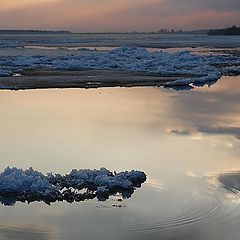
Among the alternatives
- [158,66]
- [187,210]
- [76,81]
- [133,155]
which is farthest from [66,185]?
[158,66]

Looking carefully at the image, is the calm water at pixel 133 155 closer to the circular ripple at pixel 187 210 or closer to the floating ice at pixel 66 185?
the circular ripple at pixel 187 210

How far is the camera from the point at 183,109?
13109 millimetres

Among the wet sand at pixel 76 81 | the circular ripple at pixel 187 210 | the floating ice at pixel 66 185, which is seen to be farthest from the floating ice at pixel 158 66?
the circular ripple at pixel 187 210

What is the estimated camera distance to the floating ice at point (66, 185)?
20.8 ft

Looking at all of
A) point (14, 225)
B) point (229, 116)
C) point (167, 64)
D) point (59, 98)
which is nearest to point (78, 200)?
point (14, 225)

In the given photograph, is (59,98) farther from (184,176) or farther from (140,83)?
(184,176)

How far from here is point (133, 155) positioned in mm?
8180

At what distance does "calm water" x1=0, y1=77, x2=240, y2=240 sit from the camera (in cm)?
545

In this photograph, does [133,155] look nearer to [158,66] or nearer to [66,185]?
[66,185]

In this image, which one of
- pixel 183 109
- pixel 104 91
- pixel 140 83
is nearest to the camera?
pixel 183 109

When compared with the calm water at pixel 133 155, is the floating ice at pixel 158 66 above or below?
below

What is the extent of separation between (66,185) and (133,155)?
1.78 m

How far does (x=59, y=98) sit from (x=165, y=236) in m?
10.1

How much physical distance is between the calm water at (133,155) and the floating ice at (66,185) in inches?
7.5
